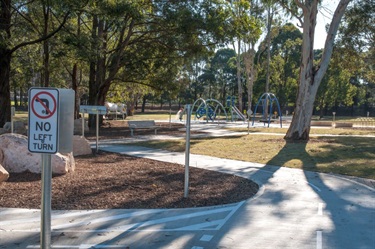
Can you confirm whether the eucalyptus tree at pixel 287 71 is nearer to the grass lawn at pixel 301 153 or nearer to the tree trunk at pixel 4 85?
the grass lawn at pixel 301 153

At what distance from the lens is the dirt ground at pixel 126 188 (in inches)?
283

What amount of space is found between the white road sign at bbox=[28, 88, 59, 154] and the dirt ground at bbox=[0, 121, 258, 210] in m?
3.59

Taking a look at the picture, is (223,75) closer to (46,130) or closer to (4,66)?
(4,66)

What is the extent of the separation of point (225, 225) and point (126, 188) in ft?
9.27

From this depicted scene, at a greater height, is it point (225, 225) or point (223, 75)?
point (223, 75)

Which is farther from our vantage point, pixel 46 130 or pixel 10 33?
pixel 10 33

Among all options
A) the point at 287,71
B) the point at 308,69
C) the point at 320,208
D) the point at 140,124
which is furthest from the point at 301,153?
the point at 287,71

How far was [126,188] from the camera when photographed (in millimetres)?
8289

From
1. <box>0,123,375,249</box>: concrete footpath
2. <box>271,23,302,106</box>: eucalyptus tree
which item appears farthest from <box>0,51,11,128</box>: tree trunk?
<box>271,23,302,106</box>: eucalyptus tree

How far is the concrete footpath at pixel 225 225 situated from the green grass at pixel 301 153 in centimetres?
336

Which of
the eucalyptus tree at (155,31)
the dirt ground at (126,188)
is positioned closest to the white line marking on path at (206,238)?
the dirt ground at (126,188)

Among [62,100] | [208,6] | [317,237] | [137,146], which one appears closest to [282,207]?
[317,237]

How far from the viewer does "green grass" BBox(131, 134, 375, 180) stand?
1173cm

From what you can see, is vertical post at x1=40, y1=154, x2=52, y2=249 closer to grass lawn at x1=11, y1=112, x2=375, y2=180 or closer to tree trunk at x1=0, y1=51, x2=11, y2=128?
grass lawn at x1=11, y1=112, x2=375, y2=180
